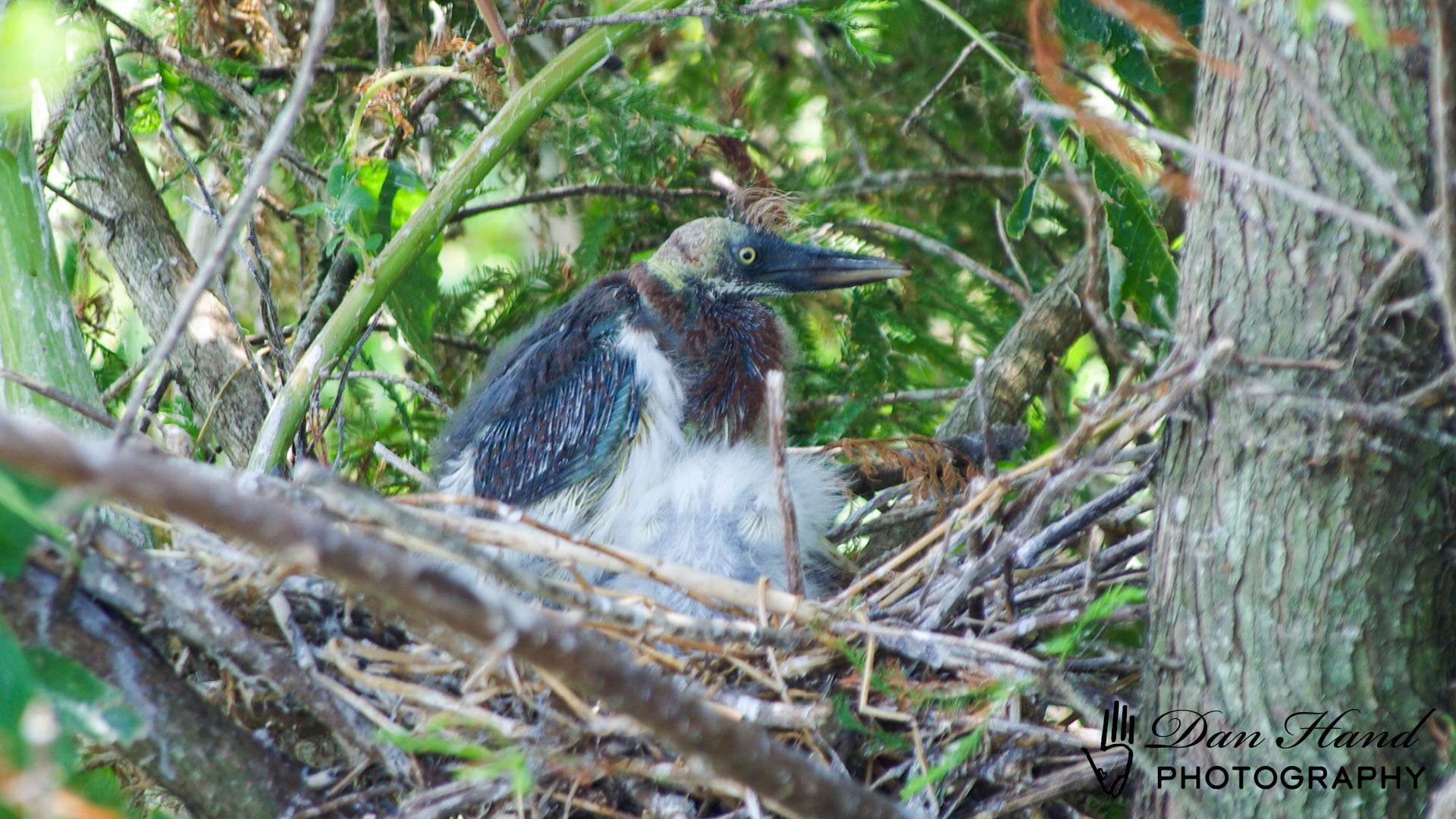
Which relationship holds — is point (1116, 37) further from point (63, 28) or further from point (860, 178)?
point (63, 28)

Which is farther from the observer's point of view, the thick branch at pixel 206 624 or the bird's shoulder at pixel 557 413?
the bird's shoulder at pixel 557 413

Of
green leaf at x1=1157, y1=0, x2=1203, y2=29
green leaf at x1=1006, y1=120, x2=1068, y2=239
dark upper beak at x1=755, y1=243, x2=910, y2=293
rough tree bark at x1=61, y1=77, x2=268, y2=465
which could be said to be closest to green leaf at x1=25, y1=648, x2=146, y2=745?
rough tree bark at x1=61, y1=77, x2=268, y2=465

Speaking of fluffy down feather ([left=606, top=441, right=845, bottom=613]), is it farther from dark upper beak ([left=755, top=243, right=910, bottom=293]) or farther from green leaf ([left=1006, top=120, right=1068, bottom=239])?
green leaf ([left=1006, top=120, right=1068, bottom=239])

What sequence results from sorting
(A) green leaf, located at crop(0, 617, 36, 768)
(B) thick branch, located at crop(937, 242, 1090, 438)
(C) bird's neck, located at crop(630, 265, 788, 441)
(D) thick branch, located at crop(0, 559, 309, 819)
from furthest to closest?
(B) thick branch, located at crop(937, 242, 1090, 438) → (C) bird's neck, located at crop(630, 265, 788, 441) → (D) thick branch, located at crop(0, 559, 309, 819) → (A) green leaf, located at crop(0, 617, 36, 768)

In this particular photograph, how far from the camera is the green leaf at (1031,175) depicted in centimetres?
206

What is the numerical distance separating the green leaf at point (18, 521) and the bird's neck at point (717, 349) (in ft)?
4.18

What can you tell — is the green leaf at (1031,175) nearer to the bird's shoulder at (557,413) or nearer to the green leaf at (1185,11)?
the green leaf at (1185,11)

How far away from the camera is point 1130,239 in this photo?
6.88 feet

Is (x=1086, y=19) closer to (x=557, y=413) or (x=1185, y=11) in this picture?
(x=1185, y=11)

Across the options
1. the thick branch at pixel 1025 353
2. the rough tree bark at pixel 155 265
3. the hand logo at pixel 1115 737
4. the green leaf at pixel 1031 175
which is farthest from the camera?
the thick branch at pixel 1025 353

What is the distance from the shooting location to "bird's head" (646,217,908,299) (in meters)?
2.55

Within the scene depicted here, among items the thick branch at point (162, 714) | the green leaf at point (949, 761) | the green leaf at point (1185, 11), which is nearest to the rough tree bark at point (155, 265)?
the thick branch at point (162, 714)

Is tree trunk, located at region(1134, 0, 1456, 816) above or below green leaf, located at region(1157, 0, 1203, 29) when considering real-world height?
below

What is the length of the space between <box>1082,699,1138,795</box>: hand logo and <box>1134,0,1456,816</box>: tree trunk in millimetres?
103
